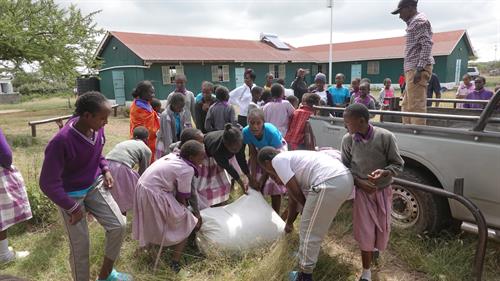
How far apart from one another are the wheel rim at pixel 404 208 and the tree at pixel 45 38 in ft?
35.2

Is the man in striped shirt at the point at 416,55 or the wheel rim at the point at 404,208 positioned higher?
the man in striped shirt at the point at 416,55

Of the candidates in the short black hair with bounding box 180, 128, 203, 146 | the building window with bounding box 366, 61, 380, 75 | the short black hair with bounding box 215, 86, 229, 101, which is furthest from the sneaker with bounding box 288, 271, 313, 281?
the building window with bounding box 366, 61, 380, 75

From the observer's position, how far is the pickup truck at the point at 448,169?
283 centimetres

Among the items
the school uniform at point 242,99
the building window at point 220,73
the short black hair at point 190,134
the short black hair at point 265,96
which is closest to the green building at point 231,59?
the building window at point 220,73

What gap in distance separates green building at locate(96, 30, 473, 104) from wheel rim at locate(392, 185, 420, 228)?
17891mm

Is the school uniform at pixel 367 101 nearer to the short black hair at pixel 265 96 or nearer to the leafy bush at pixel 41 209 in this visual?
the short black hair at pixel 265 96

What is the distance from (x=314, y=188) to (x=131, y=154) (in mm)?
2093

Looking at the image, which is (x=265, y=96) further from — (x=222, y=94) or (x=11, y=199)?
(x=11, y=199)

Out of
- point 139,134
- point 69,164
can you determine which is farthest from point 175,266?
point 139,134

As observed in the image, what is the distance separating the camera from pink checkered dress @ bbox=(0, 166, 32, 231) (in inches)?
132

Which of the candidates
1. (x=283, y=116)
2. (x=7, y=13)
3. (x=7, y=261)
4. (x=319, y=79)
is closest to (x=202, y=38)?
(x=7, y=13)

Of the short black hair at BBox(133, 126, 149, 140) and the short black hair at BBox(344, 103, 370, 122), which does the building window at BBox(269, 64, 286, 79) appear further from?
the short black hair at BBox(344, 103, 370, 122)

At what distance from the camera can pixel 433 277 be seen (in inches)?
114

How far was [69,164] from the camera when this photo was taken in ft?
8.20
